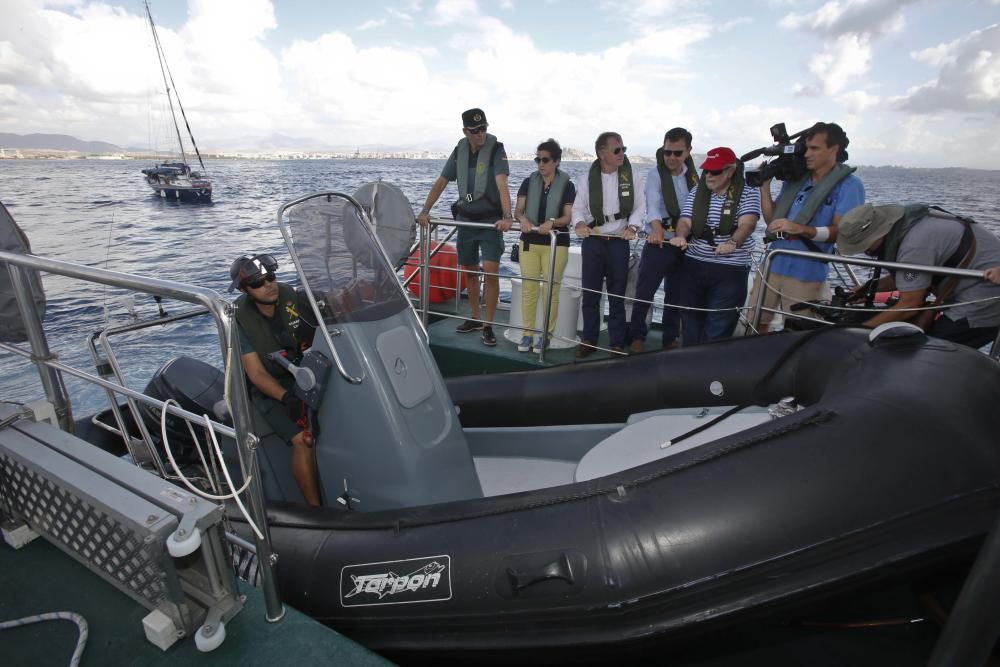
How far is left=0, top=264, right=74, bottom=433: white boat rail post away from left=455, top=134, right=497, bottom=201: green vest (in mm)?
3047

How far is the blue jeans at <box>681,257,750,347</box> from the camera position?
3582 mm

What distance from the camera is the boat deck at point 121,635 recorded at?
1.31 meters

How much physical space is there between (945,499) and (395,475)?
1766 millimetres

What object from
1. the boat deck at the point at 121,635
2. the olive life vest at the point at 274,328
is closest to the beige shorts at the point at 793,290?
the olive life vest at the point at 274,328

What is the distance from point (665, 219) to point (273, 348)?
2.82m

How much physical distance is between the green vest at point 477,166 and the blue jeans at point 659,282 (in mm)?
1351

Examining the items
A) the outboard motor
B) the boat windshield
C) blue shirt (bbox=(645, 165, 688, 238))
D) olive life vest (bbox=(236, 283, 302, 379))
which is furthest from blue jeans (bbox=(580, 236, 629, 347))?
the outboard motor

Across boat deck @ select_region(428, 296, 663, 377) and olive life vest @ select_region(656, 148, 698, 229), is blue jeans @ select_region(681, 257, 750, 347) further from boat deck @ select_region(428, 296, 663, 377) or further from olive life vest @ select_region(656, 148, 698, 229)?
boat deck @ select_region(428, 296, 663, 377)

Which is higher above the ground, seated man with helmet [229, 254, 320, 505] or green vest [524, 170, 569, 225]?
green vest [524, 170, 569, 225]

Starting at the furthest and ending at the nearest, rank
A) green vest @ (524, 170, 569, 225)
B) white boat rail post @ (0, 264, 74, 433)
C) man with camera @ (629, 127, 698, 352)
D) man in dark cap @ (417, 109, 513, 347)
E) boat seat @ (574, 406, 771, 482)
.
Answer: man in dark cap @ (417, 109, 513, 347) → green vest @ (524, 170, 569, 225) → man with camera @ (629, 127, 698, 352) → boat seat @ (574, 406, 771, 482) → white boat rail post @ (0, 264, 74, 433)

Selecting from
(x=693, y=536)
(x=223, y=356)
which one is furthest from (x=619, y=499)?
(x=223, y=356)

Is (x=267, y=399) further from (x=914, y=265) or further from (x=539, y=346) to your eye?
(x=914, y=265)

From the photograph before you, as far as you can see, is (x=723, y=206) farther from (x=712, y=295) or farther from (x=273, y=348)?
(x=273, y=348)

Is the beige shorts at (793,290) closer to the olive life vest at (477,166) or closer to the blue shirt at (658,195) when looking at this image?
the blue shirt at (658,195)
